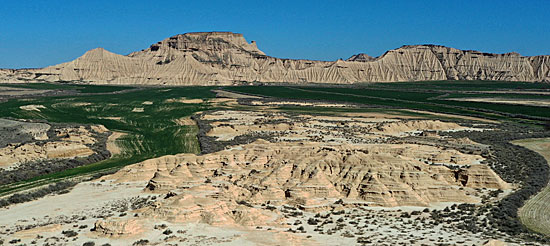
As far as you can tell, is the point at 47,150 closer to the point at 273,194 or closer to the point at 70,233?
the point at 70,233

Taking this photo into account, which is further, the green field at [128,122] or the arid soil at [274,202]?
the green field at [128,122]

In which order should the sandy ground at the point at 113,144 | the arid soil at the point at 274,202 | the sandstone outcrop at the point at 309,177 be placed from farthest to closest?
the sandy ground at the point at 113,144, the sandstone outcrop at the point at 309,177, the arid soil at the point at 274,202

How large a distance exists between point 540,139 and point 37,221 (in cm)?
6454

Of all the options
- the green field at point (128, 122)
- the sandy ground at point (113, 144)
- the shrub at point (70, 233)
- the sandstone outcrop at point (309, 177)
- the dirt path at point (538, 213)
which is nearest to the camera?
the shrub at point (70, 233)

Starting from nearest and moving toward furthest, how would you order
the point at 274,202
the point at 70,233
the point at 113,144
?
the point at 70,233
the point at 274,202
the point at 113,144

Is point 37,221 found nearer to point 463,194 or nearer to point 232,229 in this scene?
point 232,229

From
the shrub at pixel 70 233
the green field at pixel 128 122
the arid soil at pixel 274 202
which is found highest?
the arid soil at pixel 274 202

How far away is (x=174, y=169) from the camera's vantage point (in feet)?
144

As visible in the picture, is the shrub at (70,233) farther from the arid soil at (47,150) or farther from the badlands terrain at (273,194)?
the arid soil at (47,150)

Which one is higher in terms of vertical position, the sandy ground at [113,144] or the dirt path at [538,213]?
the dirt path at [538,213]

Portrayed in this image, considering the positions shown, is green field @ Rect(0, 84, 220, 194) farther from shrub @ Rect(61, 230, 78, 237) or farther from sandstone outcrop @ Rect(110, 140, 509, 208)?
shrub @ Rect(61, 230, 78, 237)

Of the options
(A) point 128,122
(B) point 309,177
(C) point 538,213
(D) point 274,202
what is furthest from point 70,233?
(A) point 128,122

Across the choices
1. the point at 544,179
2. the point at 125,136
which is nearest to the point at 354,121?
the point at 125,136

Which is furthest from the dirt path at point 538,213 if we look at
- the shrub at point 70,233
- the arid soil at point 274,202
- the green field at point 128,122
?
the green field at point 128,122
